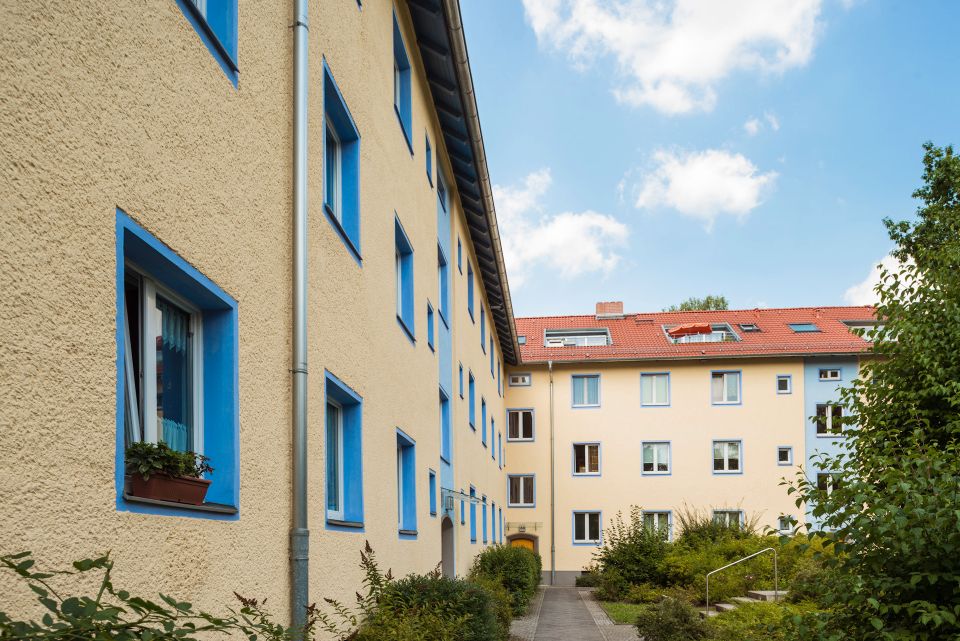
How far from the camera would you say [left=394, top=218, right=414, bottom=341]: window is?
483 inches

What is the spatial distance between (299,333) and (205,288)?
4.81 feet

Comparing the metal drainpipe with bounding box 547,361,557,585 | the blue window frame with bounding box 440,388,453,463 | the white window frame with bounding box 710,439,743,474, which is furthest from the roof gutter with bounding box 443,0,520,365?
the white window frame with bounding box 710,439,743,474

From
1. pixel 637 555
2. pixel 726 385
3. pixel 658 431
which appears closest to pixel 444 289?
pixel 637 555

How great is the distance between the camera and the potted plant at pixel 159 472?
411cm

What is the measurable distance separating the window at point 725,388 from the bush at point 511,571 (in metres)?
→ 15.5

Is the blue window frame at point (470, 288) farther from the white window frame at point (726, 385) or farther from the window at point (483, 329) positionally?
the white window frame at point (726, 385)

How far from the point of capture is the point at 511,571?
900 inches

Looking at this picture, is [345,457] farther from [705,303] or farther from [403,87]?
[705,303]

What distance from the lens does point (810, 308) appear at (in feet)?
A: 138

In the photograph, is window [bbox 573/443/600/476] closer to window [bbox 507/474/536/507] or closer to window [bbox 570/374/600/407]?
window [bbox 570/374/600/407]

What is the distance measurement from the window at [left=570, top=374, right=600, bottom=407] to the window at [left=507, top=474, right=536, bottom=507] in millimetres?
3800

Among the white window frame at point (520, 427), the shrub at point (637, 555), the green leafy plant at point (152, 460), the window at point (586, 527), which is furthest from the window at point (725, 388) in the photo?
the green leafy plant at point (152, 460)

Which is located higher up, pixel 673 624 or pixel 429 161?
pixel 429 161

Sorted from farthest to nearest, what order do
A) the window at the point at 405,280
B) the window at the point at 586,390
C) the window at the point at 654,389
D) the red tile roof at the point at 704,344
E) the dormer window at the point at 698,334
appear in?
the dormer window at the point at 698,334 < the window at the point at 586,390 < the window at the point at 654,389 < the red tile roof at the point at 704,344 < the window at the point at 405,280
